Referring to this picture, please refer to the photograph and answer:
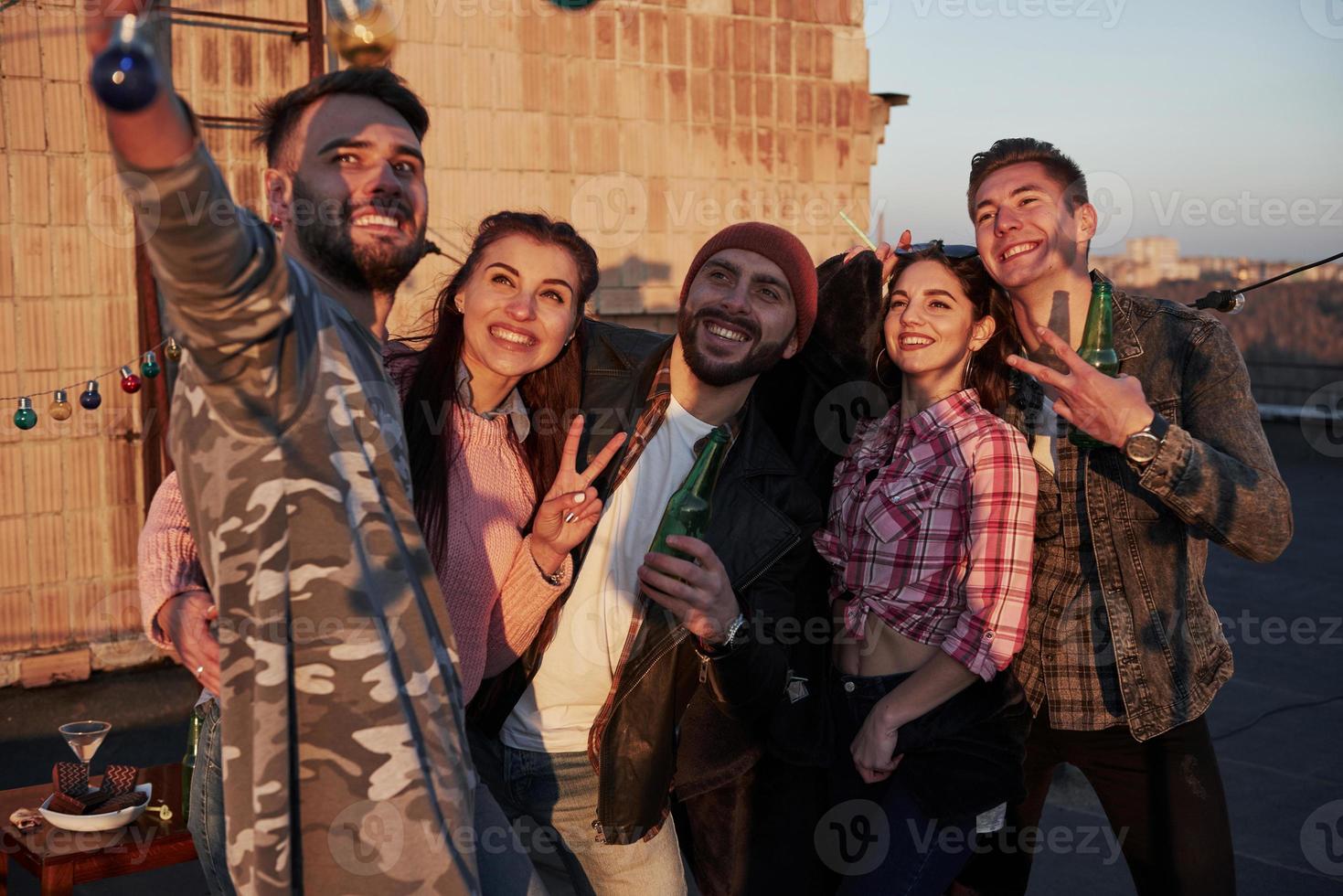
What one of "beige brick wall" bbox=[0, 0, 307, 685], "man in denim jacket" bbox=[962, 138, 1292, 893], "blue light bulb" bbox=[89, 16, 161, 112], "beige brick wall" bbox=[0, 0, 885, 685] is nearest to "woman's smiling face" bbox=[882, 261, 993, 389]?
"man in denim jacket" bbox=[962, 138, 1292, 893]

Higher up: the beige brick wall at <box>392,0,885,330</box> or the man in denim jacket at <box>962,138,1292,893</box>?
the beige brick wall at <box>392,0,885,330</box>

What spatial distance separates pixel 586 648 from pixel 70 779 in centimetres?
206

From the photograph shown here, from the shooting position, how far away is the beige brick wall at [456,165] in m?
6.44

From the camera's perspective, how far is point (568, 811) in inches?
116

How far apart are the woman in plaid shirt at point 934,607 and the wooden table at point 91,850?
2.16 metres

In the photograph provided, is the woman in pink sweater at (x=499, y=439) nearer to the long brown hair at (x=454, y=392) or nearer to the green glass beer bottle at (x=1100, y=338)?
the long brown hair at (x=454, y=392)

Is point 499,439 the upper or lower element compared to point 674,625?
upper

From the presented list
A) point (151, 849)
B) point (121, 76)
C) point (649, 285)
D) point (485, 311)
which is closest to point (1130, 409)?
point (485, 311)

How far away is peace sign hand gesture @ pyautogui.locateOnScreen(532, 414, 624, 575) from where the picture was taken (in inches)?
107

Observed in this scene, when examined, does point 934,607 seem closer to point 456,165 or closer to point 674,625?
point 674,625

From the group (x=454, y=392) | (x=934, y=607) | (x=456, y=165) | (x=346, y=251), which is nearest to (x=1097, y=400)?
(x=934, y=607)

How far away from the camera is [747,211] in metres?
8.20

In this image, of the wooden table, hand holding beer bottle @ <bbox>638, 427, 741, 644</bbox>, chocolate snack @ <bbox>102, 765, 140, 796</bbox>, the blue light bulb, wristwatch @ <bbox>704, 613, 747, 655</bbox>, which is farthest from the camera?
chocolate snack @ <bbox>102, 765, 140, 796</bbox>

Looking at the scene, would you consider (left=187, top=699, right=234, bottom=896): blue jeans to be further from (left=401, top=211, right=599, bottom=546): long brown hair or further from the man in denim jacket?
the man in denim jacket
